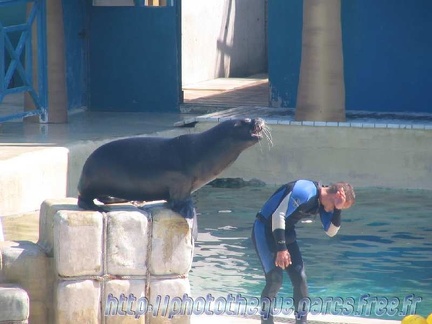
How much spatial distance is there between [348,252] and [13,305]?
4.64m

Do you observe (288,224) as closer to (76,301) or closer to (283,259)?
(283,259)

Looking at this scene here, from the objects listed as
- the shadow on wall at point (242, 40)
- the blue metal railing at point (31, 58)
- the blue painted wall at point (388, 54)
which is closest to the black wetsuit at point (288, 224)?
the blue metal railing at point (31, 58)

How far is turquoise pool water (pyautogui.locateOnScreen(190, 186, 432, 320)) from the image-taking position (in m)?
8.52

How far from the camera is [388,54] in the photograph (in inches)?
568

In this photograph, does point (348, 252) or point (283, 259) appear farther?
point (348, 252)

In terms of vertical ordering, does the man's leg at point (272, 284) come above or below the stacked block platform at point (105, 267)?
below

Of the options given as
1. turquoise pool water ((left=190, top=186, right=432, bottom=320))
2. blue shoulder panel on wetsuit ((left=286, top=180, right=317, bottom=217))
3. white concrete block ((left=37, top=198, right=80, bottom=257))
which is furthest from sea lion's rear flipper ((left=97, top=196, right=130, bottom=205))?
turquoise pool water ((left=190, top=186, right=432, bottom=320))

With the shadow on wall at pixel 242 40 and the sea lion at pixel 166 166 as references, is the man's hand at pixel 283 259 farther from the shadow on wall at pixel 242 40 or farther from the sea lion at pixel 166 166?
the shadow on wall at pixel 242 40

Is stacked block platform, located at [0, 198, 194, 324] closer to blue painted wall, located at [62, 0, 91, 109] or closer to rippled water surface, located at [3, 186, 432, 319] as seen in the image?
rippled water surface, located at [3, 186, 432, 319]

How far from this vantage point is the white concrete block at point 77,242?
6008mm

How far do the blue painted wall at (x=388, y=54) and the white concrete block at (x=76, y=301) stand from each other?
8.93 metres

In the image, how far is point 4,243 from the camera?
20.6 ft

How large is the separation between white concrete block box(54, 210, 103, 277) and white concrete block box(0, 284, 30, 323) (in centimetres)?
28

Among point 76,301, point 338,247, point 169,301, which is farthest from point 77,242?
point 338,247
